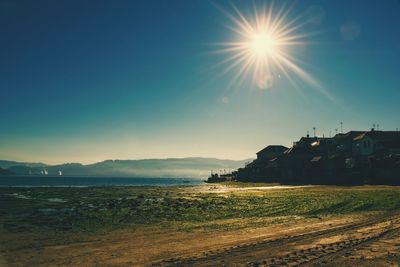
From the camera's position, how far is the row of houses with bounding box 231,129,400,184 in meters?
63.1

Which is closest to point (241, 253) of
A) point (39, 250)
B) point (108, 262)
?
point (108, 262)

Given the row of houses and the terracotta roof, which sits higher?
the terracotta roof

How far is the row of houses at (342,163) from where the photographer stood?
63.1 metres

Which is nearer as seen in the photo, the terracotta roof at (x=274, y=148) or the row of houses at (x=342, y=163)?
the row of houses at (x=342, y=163)

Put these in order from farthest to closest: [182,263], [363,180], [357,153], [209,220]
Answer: [357,153] < [363,180] < [209,220] < [182,263]

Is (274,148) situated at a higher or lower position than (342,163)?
higher

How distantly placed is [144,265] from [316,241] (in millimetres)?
6883

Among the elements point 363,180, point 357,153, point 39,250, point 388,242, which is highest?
point 357,153

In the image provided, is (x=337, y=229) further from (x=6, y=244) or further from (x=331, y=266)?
(x=6, y=244)

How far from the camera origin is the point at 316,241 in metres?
14.0

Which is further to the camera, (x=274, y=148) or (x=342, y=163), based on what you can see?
(x=274, y=148)

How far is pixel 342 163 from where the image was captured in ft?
241

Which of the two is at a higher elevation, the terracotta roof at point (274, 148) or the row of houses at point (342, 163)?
the terracotta roof at point (274, 148)

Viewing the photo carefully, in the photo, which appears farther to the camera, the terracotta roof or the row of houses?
the terracotta roof
